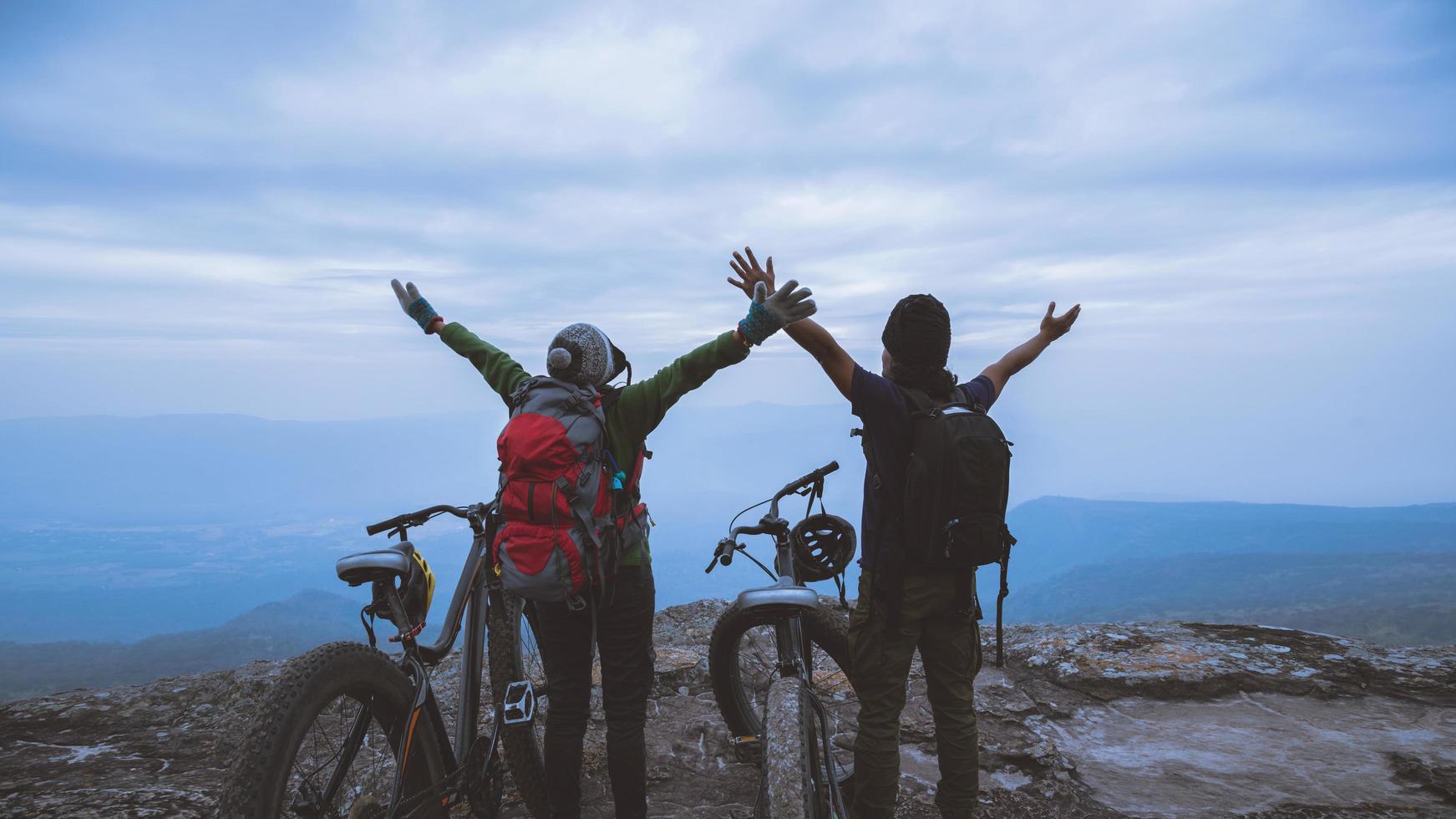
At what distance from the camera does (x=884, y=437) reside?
10.4 feet

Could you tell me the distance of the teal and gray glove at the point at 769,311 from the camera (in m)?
3.06

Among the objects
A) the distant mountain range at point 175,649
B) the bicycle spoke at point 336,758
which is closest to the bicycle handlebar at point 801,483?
the bicycle spoke at point 336,758

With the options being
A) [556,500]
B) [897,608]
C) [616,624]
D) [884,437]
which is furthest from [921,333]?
[616,624]

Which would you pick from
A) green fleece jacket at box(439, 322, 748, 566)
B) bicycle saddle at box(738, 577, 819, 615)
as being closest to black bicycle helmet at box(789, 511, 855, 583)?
bicycle saddle at box(738, 577, 819, 615)

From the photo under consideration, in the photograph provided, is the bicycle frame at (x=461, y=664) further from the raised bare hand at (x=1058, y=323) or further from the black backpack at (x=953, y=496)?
the raised bare hand at (x=1058, y=323)

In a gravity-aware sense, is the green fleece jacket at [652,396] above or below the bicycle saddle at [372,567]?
above

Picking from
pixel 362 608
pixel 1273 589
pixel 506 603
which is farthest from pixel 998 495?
pixel 1273 589

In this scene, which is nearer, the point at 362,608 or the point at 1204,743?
the point at 362,608

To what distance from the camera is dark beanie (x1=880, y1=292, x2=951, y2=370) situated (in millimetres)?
3273

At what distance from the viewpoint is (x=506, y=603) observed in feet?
12.6

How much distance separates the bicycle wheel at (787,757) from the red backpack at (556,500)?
38.0 inches

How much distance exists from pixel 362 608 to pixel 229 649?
4918 inches

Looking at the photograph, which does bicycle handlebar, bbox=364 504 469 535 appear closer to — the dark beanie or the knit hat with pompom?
the knit hat with pompom

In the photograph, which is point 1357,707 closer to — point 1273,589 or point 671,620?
point 671,620
